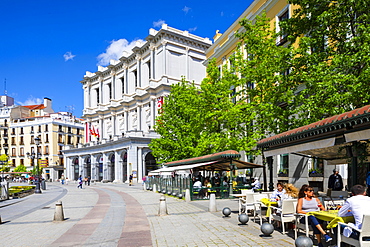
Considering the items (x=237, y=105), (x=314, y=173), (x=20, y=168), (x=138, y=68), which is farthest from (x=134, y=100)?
(x=314, y=173)

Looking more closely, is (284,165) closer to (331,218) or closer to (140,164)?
(331,218)

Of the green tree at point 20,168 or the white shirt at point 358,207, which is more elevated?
the white shirt at point 358,207

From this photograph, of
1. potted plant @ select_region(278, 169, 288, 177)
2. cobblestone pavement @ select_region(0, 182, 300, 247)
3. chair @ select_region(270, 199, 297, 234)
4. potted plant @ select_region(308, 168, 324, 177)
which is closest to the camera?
cobblestone pavement @ select_region(0, 182, 300, 247)

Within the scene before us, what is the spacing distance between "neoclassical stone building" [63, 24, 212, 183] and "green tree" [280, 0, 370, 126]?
41.1 metres

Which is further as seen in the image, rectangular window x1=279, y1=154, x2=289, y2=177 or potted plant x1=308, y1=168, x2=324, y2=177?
rectangular window x1=279, y1=154, x2=289, y2=177

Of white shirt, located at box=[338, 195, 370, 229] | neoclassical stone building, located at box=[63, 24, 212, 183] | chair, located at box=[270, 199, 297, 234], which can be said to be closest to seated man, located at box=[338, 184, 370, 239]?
white shirt, located at box=[338, 195, 370, 229]

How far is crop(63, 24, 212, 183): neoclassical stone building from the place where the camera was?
58094 mm

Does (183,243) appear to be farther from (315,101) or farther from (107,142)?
(107,142)

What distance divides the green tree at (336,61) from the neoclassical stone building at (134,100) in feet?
135

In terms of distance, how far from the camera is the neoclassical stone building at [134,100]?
58094mm

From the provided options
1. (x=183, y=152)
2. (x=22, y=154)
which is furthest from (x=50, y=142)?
(x=183, y=152)

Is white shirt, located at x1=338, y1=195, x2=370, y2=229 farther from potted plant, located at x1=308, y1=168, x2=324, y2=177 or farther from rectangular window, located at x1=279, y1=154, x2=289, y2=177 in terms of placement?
rectangular window, located at x1=279, y1=154, x2=289, y2=177

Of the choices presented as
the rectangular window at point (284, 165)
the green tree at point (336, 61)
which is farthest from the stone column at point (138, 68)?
the green tree at point (336, 61)

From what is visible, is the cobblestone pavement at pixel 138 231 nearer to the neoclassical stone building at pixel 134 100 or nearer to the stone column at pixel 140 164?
the stone column at pixel 140 164
